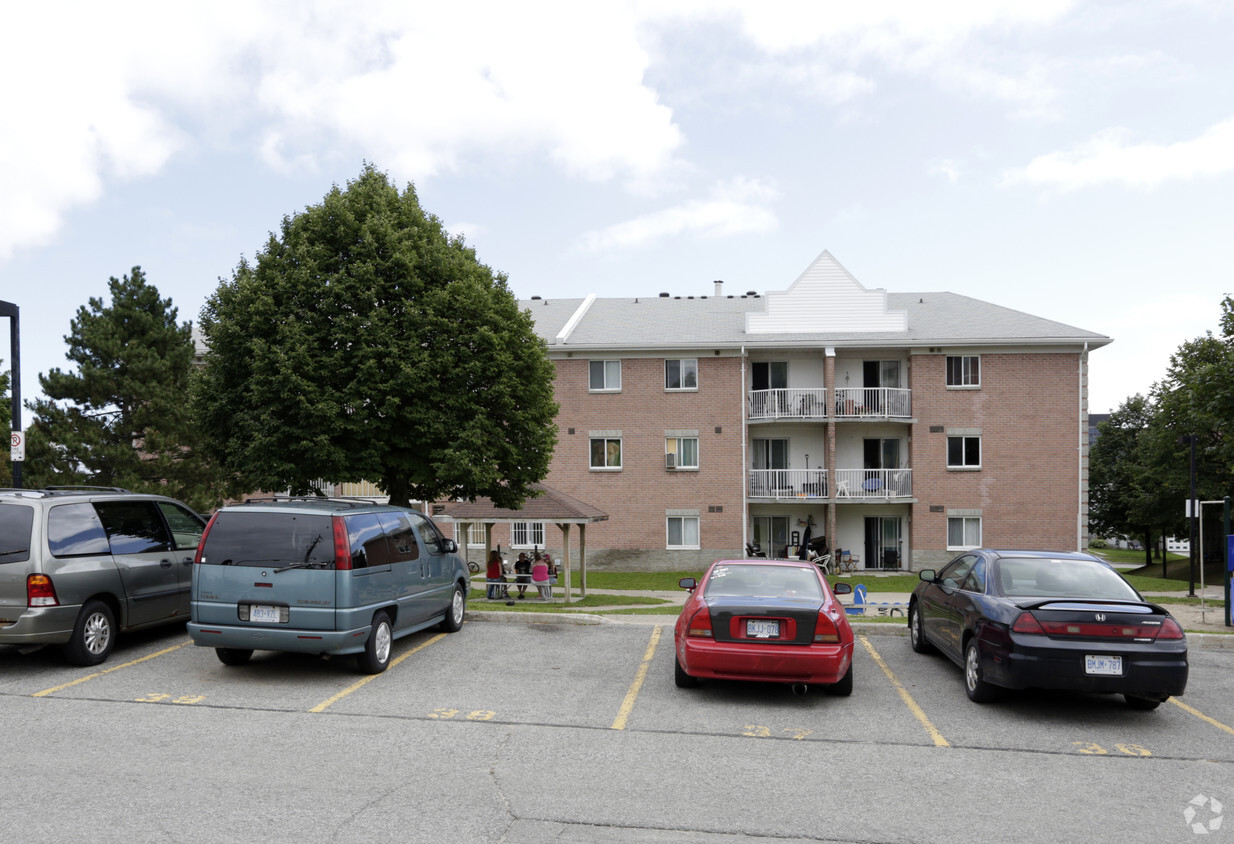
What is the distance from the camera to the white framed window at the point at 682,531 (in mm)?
29156

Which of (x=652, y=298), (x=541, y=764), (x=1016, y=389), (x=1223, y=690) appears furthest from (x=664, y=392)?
(x=541, y=764)

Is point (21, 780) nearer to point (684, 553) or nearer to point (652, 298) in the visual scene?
point (684, 553)

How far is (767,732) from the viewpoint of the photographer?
6.98 m

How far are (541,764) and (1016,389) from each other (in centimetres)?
2687

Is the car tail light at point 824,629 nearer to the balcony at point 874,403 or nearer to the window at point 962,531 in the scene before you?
the balcony at point 874,403

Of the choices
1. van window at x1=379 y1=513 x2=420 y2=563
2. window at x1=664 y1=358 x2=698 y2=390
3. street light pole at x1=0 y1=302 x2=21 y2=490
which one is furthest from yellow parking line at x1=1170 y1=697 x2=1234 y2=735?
window at x1=664 y1=358 x2=698 y2=390

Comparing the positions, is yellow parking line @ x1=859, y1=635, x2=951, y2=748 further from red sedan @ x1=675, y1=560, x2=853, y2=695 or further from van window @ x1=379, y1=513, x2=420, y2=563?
van window @ x1=379, y1=513, x2=420, y2=563

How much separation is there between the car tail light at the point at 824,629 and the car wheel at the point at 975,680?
57.4 inches

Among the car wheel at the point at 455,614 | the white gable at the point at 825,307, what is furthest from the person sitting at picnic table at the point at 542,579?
the white gable at the point at 825,307

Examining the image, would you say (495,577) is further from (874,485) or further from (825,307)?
(825,307)

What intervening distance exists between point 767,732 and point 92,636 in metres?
7.05

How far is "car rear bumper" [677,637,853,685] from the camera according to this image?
24.8 ft

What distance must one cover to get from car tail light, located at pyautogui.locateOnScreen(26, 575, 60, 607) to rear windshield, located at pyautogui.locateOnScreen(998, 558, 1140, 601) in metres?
9.27

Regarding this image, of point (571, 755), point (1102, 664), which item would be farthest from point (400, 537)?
point (1102, 664)
